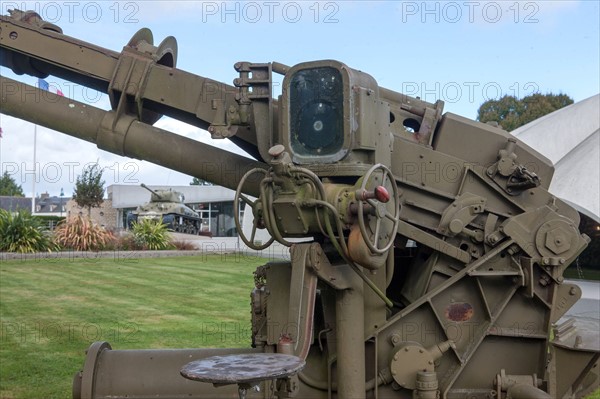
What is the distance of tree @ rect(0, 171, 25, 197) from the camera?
276ft

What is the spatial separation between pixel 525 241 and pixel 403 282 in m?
1.19

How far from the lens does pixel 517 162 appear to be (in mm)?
5043

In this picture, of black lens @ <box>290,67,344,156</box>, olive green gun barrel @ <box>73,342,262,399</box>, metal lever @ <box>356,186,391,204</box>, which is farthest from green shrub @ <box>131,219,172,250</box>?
metal lever @ <box>356,186,391,204</box>

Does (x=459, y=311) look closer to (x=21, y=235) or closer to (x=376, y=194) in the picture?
(x=376, y=194)

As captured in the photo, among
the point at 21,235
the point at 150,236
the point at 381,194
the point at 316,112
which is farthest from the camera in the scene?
the point at 150,236

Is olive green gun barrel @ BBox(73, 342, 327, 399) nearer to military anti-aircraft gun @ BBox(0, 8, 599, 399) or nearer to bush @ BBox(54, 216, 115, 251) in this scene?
military anti-aircraft gun @ BBox(0, 8, 599, 399)

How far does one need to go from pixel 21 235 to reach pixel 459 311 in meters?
20.6

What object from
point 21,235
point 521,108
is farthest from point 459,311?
point 521,108

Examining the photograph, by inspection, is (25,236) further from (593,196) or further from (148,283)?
(593,196)

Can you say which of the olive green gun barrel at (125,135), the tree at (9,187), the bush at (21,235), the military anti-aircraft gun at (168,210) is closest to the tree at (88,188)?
the military anti-aircraft gun at (168,210)

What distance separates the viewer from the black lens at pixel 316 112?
4.29 m

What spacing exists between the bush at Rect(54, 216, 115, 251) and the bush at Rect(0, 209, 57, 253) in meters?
0.96

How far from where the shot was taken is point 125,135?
5219mm

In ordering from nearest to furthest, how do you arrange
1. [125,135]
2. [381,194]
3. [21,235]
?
1. [381,194]
2. [125,135]
3. [21,235]
